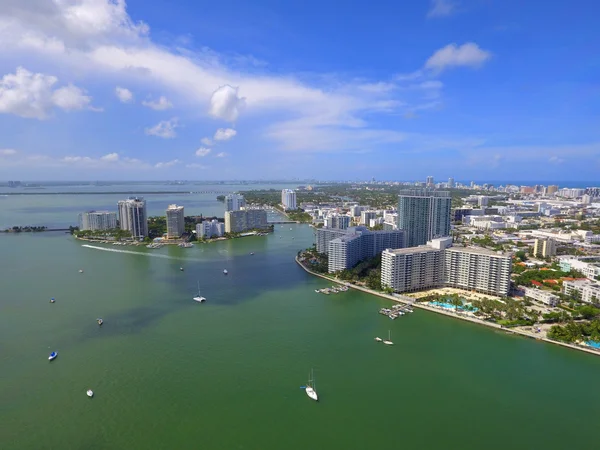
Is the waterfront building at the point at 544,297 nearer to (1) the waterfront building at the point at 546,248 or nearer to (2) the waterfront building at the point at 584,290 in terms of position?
(2) the waterfront building at the point at 584,290

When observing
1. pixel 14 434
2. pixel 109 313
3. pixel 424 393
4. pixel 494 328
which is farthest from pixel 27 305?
pixel 494 328

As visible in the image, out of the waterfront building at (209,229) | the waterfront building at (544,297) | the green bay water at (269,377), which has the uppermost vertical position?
the waterfront building at (209,229)

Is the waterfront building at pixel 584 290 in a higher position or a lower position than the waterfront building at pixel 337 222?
lower

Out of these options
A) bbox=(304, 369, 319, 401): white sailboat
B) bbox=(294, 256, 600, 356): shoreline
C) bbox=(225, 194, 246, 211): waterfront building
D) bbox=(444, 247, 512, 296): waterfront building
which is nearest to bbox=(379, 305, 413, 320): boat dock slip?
bbox=(294, 256, 600, 356): shoreline

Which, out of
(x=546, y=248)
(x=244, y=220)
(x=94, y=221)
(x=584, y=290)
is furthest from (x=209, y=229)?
(x=584, y=290)

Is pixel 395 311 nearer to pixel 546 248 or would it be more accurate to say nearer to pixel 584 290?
pixel 584 290

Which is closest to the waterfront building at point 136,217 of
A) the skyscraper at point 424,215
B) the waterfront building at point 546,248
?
the skyscraper at point 424,215

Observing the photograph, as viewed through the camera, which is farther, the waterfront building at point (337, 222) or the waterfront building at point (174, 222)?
the waterfront building at point (174, 222)
